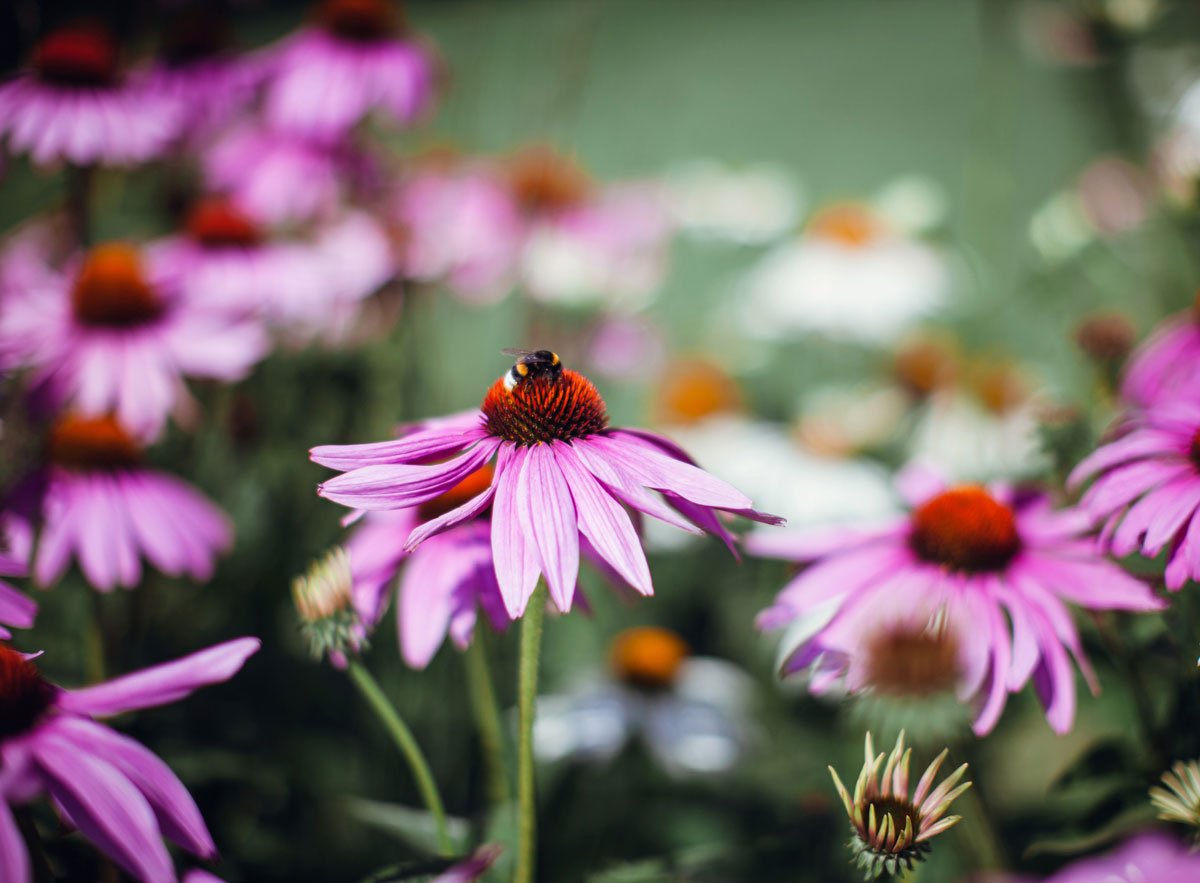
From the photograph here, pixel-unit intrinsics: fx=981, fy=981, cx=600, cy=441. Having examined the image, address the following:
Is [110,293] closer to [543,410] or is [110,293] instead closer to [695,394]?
[543,410]

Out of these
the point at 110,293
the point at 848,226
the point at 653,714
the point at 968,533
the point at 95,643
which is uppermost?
the point at 848,226

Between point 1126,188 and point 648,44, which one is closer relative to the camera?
point 1126,188

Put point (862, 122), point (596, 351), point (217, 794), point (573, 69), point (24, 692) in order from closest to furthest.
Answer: point (24, 692) < point (217, 794) < point (573, 69) < point (596, 351) < point (862, 122)

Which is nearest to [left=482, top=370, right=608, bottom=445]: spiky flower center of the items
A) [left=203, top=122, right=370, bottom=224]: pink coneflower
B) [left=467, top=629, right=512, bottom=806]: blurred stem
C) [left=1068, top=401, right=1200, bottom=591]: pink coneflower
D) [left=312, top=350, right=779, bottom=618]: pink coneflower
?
[left=312, top=350, right=779, bottom=618]: pink coneflower

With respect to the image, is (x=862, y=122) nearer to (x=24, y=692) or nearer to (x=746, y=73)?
(x=746, y=73)

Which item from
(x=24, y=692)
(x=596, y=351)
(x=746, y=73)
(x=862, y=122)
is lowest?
(x=24, y=692)

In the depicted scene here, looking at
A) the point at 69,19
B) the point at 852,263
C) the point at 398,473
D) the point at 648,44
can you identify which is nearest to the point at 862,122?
the point at 648,44

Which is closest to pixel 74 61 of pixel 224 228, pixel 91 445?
pixel 224 228
